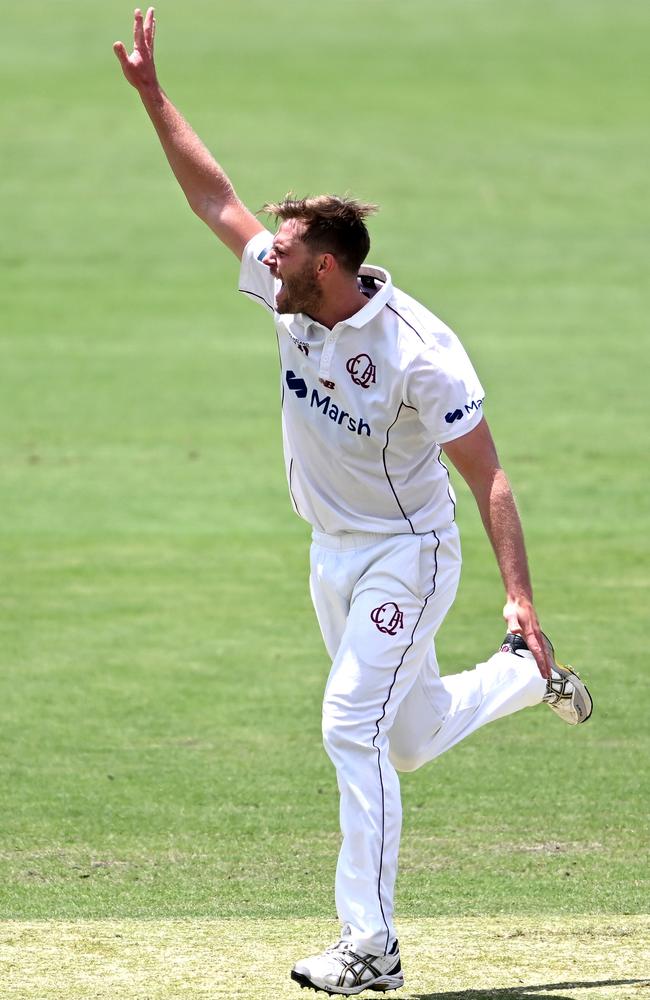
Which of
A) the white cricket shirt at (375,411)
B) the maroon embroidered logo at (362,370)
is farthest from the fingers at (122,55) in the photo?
the maroon embroidered logo at (362,370)

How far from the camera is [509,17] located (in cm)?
4203

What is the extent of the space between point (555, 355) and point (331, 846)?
13750mm

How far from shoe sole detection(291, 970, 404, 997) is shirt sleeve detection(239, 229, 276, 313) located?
2348mm

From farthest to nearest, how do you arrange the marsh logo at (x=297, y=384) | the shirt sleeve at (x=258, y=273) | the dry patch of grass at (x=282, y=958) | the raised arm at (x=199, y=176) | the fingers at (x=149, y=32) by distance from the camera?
1. the fingers at (x=149, y=32)
2. the raised arm at (x=199, y=176)
3. the shirt sleeve at (x=258, y=273)
4. the marsh logo at (x=297, y=384)
5. the dry patch of grass at (x=282, y=958)

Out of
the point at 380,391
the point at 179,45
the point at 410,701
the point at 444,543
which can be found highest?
the point at 179,45

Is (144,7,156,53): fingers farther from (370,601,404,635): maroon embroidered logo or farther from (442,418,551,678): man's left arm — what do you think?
(370,601,404,635): maroon embroidered logo

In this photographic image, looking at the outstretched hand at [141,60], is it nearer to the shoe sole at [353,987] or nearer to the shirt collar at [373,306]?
the shirt collar at [373,306]

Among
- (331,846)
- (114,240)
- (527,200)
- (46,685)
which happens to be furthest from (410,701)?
(527,200)

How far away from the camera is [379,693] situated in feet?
19.2

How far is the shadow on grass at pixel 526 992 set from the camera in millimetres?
5520

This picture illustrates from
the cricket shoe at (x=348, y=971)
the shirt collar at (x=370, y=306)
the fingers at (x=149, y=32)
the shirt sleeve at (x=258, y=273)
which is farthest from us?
the fingers at (x=149, y=32)

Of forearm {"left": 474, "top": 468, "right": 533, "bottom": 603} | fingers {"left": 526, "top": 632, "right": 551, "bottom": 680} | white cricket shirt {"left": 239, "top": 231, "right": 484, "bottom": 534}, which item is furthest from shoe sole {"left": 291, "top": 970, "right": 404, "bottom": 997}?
white cricket shirt {"left": 239, "top": 231, "right": 484, "bottom": 534}

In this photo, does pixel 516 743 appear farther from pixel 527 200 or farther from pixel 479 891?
Answer: pixel 527 200

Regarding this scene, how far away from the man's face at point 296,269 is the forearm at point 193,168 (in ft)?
2.20
